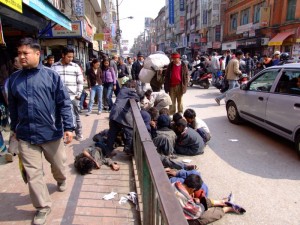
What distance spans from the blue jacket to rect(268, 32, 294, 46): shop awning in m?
21.7

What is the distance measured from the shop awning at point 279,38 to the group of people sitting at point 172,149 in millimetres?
18878

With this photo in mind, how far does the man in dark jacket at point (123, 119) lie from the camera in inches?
165

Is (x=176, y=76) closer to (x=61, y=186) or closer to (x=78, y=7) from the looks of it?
(x=61, y=186)

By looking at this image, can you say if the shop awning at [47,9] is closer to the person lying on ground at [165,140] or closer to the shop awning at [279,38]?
the person lying on ground at [165,140]

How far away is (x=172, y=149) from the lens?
445 centimetres

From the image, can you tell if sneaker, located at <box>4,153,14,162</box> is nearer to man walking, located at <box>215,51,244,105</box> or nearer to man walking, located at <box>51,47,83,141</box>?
man walking, located at <box>51,47,83,141</box>

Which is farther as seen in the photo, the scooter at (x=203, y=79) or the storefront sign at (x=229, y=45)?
the storefront sign at (x=229, y=45)

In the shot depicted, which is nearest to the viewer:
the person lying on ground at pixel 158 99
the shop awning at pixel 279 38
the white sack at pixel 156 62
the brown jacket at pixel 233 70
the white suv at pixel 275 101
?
the white suv at pixel 275 101

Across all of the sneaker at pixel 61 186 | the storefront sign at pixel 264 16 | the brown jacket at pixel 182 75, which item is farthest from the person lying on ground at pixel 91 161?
the storefront sign at pixel 264 16

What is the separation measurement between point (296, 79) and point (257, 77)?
1.19m

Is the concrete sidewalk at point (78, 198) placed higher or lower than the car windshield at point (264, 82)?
lower

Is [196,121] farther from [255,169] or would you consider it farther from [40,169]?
[40,169]

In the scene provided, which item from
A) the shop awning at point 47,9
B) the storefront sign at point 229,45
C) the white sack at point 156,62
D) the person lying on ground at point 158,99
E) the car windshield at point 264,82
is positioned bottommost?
the person lying on ground at point 158,99

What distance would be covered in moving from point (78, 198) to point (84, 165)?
670 millimetres
